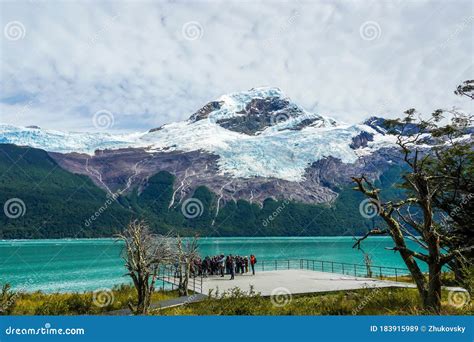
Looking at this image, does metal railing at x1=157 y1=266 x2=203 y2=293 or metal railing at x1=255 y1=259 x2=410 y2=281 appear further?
metal railing at x1=255 y1=259 x2=410 y2=281

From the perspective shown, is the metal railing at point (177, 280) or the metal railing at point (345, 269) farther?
the metal railing at point (345, 269)

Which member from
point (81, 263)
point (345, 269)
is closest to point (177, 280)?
point (345, 269)

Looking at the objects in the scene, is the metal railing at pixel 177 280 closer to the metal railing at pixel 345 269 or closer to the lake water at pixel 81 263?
the lake water at pixel 81 263

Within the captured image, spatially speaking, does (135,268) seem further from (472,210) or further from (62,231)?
(62,231)

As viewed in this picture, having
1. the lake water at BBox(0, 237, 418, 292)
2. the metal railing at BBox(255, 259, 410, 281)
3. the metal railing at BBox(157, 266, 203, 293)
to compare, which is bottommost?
the lake water at BBox(0, 237, 418, 292)

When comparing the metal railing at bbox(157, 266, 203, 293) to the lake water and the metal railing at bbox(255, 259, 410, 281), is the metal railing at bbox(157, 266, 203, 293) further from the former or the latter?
the metal railing at bbox(255, 259, 410, 281)

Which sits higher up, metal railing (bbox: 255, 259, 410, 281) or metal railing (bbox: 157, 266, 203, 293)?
metal railing (bbox: 157, 266, 203, 293)

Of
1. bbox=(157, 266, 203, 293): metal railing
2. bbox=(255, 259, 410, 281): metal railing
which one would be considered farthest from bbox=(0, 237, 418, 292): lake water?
bbox=(255, 259, 410, 281): metal railing

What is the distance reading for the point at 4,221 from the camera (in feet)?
636

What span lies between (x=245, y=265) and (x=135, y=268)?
69.6 ft

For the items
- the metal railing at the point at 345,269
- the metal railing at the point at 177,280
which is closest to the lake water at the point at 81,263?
the metal railing at the point at 177,280

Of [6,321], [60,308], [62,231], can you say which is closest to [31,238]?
[62,231]

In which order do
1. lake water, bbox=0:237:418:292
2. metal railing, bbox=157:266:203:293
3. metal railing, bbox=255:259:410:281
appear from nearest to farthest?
metal railing, bbox=157:266:203:293
metal railing, bbox=255:259:410:281
lake water, bbox=0:237:418:292

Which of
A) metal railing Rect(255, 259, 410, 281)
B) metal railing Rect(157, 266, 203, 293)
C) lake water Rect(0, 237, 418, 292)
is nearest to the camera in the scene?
metal railing Rect(157, 266, 203, 293)
